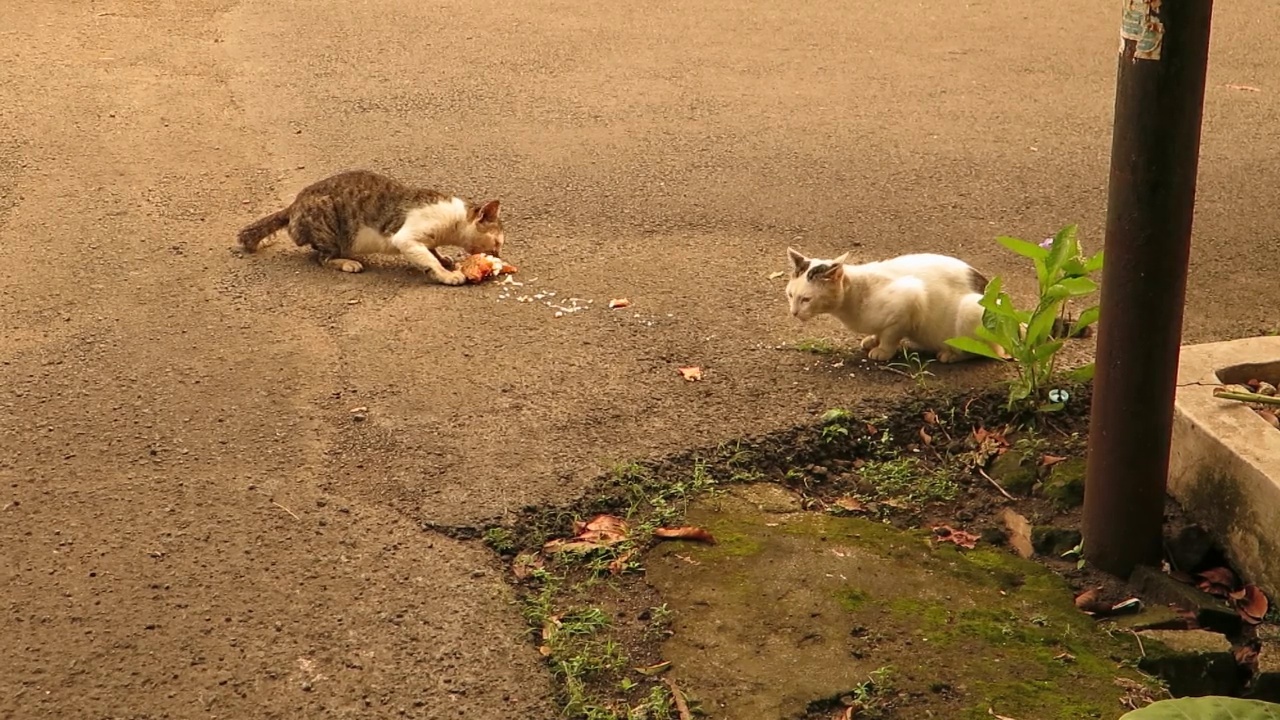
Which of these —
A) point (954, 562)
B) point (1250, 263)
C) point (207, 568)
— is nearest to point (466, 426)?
point (207, 568)

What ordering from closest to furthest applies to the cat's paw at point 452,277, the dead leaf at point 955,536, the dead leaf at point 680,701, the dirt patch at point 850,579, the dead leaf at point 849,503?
the dead leaf at point 680,701
the dirt patch at point 850,579
the dead leaf at point 955,536
the dead leaf at point 849,503
the cat's paw at point 452,277

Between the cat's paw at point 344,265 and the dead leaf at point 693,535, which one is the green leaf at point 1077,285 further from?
the cat's paw at point 344,265

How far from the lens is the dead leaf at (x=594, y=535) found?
4137 millimetres

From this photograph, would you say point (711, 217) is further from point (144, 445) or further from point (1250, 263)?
point (144, 445)

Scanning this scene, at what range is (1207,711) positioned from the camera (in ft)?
7.07

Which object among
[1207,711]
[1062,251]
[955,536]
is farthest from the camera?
[1062,251]

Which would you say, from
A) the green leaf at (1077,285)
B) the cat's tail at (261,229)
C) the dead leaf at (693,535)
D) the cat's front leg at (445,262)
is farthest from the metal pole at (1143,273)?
the cat's tail at (261,229)

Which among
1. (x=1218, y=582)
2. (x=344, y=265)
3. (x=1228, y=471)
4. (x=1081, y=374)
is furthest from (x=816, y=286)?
(x=344, y=265)

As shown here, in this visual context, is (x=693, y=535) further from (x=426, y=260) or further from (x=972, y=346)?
(x=426, y=260)

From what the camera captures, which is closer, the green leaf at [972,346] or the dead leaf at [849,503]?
the dead leaf at [849,503]

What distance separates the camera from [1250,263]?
6.34 m

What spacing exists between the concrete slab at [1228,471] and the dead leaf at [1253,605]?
0.03m

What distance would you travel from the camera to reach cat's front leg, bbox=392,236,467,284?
613 centimetres

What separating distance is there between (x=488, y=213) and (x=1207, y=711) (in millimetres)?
4499
